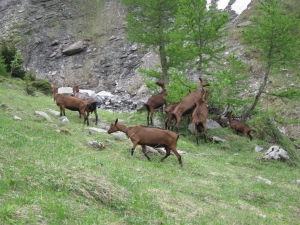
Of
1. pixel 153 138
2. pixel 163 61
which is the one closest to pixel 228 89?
pixel 163 61

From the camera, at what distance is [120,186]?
7199mm

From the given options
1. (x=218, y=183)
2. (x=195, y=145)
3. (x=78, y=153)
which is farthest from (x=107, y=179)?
(x=195, y=145)

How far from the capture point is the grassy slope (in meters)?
5.80

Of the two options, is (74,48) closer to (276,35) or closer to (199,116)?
(276,35)

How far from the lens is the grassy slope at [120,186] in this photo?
580cm

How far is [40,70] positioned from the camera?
169 ft

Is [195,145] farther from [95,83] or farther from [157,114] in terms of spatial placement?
[95,83]

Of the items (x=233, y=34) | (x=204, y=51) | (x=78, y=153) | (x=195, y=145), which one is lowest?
(x=195, y=145)

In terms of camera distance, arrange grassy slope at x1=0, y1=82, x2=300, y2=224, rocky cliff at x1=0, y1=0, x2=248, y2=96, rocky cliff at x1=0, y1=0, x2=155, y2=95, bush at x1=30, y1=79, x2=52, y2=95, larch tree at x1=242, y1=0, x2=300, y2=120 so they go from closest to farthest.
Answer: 1. grassy slope at x1=0, y1=82, x2=300, y2=224
2. larch tree at x1=242, y1=0, x2=300, y2=120
3. bush at x1=30, y1=79, x2=52, y2=95
4. rocky cliff at x1=0, y1=0, x2=248, y2=96
5. rocky cliff at x1=0, y1=0, x2=155, y2=95

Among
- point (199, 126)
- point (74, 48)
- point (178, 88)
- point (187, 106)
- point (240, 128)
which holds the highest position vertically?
point (74, 48)

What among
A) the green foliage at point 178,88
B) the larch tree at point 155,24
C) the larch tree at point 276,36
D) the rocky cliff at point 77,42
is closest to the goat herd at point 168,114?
the green foliage at point 178,88

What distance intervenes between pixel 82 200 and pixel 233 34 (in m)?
38.5

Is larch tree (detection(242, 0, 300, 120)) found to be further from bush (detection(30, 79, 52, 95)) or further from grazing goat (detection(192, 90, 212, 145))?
bush (detection(30, 79, 52, 95))

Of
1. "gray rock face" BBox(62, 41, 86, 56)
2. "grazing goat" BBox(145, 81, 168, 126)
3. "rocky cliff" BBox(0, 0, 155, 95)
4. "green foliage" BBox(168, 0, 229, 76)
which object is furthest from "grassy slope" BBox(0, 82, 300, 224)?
"gray rock face" BBox(62, 41, 86, 56)
